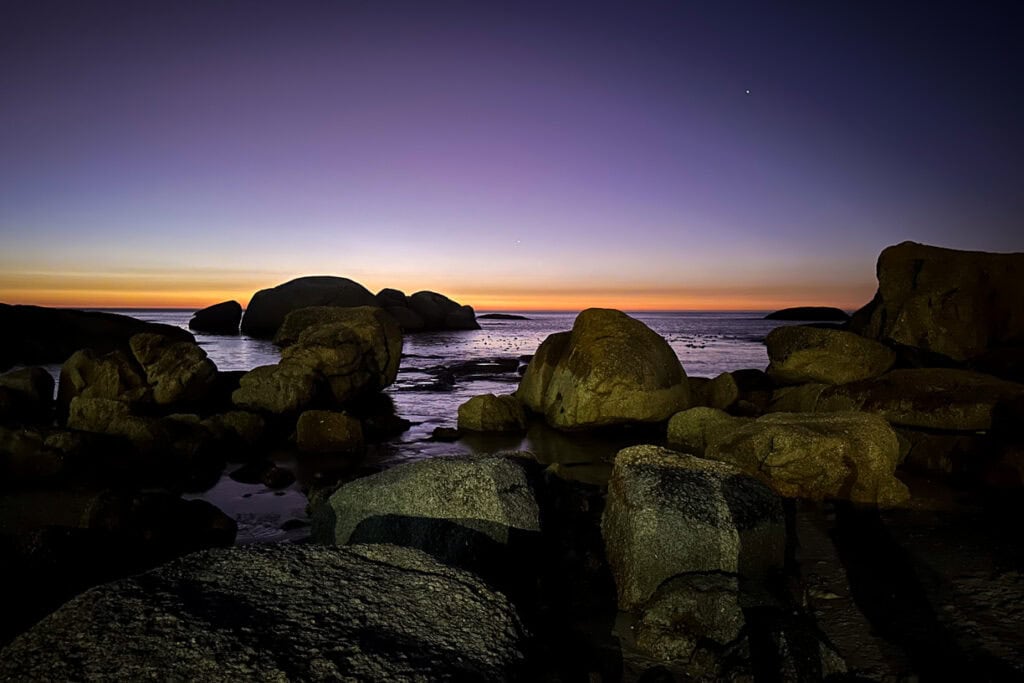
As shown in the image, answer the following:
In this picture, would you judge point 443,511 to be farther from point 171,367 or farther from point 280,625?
point 171,367

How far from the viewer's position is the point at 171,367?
16.6 metres

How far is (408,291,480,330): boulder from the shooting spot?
8169cm

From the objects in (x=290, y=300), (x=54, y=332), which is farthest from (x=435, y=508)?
(x=290, y=300)

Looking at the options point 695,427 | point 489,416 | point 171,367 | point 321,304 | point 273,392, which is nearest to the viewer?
point 695,427

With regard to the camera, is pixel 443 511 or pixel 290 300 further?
pixel 290 300

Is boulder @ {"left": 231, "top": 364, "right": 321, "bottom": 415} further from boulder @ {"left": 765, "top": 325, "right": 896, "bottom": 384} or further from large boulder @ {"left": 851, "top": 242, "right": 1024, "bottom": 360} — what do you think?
large boulder @ {"left": 851, "top": 242, "right": 1024, "bottom": 360}

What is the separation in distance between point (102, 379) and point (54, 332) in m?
28.2

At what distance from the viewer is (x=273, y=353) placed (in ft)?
139

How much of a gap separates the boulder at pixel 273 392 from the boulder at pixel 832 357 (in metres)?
13.5

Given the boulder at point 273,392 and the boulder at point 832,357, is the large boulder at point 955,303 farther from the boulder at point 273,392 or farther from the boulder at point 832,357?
the boulder at point 273,392

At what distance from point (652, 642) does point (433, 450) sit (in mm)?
8845

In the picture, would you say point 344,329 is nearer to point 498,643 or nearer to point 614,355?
point 614,355

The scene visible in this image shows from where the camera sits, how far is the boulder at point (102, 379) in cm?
1491

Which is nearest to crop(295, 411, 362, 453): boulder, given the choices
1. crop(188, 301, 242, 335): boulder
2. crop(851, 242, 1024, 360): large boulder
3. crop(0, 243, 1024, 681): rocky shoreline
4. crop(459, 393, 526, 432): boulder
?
crop(0, 243, 1024, 681): rocky shoreline
